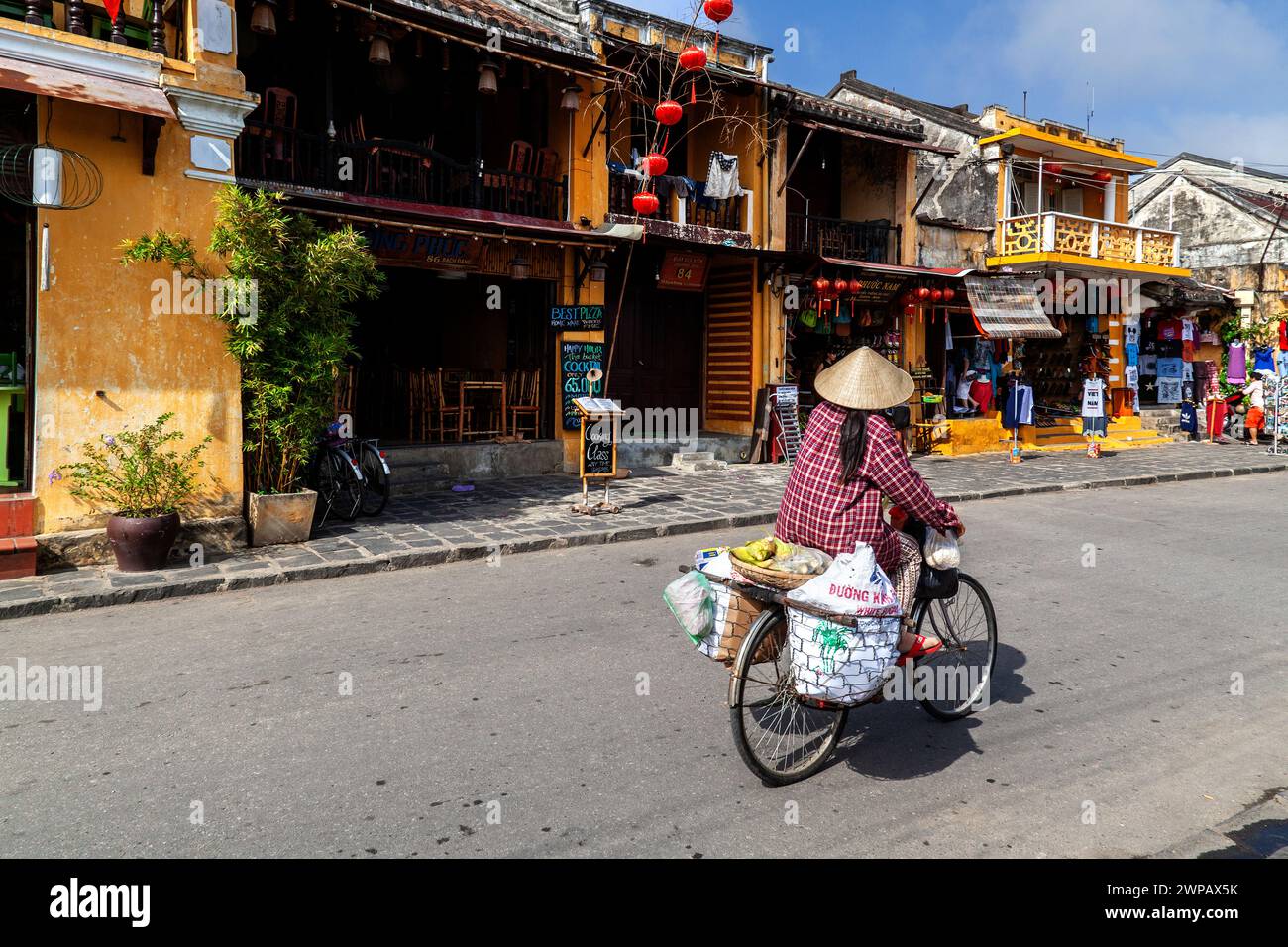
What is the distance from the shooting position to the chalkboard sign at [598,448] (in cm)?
1157

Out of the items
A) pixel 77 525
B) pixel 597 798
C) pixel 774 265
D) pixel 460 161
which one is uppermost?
pixel 460 161

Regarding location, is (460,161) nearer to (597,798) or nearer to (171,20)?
(171,20)

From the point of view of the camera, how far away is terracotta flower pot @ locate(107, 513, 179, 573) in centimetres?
790

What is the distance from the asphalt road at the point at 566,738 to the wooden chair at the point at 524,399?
23.4 feet

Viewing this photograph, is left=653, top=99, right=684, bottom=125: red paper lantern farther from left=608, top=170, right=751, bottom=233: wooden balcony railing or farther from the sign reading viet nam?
the sign reading viet nam

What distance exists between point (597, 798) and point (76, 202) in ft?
25.1

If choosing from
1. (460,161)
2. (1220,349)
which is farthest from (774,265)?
(1220,349)

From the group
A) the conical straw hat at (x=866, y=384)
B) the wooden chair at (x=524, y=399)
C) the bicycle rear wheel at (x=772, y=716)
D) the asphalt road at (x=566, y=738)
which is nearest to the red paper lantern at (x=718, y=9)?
the wooden chair at (x=524, y=399)

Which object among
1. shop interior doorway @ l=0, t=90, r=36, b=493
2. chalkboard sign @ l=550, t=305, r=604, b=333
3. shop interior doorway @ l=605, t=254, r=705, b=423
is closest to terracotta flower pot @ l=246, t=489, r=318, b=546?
shop interior doorway @ l=0, t=90, r=36, b=493

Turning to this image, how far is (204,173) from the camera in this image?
28.9ft

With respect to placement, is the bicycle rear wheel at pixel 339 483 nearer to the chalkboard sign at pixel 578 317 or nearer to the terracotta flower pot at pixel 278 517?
the terracotta flower pot at pixel 278 517

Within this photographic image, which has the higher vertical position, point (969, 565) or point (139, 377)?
point (139, 377)

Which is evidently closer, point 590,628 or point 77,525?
point 590,628

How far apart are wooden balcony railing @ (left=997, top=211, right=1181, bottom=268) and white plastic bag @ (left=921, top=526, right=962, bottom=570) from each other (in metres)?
18.5
